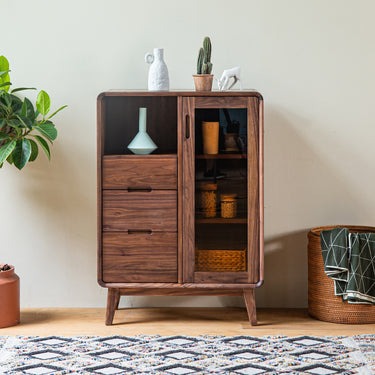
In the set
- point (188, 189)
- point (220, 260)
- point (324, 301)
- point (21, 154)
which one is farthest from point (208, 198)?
point (21, 154)

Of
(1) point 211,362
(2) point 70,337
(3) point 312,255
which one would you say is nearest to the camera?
(1) point 211,362

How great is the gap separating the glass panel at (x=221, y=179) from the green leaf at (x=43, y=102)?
0.68 meters

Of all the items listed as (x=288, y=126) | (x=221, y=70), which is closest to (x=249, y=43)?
(x=221, y=70)

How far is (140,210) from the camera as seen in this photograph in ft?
10.8

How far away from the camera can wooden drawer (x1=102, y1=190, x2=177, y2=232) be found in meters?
3.30

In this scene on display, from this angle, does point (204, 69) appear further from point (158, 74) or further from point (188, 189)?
point (188, 189)

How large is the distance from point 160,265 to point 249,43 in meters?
1.15

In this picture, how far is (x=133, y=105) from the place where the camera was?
3.30m

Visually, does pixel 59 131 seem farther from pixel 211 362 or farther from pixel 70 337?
pixel 211 362

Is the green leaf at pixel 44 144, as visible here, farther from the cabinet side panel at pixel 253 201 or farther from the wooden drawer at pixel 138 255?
the cabinet side panel at pixel 253 201

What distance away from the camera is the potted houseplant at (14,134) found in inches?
129

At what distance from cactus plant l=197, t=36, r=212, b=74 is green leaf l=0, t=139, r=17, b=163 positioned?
0.87m

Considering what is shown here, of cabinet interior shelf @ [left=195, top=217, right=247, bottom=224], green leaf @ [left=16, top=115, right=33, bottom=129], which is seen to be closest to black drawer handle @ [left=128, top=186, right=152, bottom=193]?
cabinet interior shelf @ [left=195, top=217, right=247, bottom=224]

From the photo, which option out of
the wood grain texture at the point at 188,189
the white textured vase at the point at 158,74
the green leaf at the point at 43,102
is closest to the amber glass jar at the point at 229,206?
the wood grain texture at the point at 188,189
